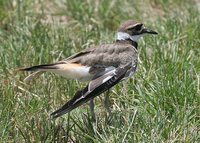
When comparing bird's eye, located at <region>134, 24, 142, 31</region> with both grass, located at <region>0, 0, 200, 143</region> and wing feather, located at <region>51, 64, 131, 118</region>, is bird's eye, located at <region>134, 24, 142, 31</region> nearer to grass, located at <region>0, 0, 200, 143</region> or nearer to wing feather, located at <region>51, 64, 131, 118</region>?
grass, located at <region>0, 0, 200, 143</region>

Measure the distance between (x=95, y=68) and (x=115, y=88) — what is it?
0.78 meters

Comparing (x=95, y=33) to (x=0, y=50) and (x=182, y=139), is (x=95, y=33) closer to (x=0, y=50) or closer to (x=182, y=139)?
(x=0, y=50)

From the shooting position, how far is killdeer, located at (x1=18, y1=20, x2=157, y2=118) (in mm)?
5684

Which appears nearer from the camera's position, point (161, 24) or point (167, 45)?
point (167, 45)

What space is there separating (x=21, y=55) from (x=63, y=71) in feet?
5.02

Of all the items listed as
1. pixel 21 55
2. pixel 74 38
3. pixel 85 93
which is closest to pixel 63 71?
pixel 85 93

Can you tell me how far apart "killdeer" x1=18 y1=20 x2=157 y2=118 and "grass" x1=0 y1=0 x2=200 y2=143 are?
0.29 metres

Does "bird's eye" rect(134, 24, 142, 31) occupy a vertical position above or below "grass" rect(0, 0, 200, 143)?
above

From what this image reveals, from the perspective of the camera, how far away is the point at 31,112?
6.09 meters

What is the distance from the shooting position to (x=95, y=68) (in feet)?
19.5

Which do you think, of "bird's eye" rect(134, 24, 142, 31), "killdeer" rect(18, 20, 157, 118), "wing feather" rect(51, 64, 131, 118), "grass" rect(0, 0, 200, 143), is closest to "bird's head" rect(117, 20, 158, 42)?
"bird's eye" rect(134, 24, 142, 31)

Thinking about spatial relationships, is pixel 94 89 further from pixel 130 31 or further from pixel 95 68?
pixel 130 31

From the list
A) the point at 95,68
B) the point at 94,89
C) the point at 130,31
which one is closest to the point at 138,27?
the point at 130,31

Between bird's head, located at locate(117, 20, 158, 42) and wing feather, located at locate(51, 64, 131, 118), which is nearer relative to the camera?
wing feather, located at locate(51, 64, 131, 118)
